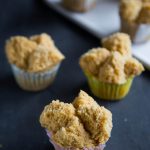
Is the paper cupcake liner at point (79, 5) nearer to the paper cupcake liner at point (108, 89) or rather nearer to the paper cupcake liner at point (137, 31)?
the paper cupcake liner at point (137, 31)

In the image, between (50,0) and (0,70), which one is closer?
(0,70)

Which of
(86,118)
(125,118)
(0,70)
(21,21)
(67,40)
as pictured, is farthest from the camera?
(21,21)

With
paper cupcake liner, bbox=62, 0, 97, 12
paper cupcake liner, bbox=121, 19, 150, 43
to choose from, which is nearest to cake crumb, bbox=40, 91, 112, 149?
paper cupcake liner, bbox=121, 19, 150, 43

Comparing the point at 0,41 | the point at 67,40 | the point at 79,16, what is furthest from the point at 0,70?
the point at 79,16

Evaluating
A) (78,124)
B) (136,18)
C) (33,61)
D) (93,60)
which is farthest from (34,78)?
(136,18)

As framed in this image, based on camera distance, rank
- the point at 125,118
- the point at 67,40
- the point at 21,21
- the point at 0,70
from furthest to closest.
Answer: the point at 21,21 → the point at 67,40 → the point at 0,70 → the point at 125,118

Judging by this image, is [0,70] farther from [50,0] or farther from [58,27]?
[50,0]

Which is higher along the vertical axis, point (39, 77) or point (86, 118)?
point (86, 118)

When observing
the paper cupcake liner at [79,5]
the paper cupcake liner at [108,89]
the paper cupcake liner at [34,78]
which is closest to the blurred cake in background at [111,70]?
A: the paper cupcake liner at [108,89]

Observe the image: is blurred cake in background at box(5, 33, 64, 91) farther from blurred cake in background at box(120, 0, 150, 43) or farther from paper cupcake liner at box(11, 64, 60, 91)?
blurred cake in background at box(120, 0, 150, 43)
